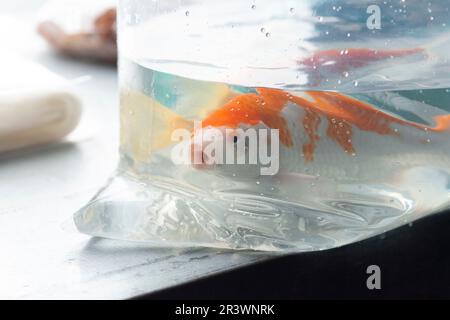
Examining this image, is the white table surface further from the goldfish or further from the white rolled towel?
the goldfish

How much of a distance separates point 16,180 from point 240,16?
0.86ft

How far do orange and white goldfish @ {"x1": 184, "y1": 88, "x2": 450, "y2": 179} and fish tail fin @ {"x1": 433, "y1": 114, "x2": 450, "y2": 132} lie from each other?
0.04 feet

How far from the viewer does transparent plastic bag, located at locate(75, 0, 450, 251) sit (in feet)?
2.05

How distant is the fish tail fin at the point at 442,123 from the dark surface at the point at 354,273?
0.07m

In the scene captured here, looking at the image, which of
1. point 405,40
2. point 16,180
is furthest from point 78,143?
point 405,40

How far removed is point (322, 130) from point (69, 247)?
193 mm

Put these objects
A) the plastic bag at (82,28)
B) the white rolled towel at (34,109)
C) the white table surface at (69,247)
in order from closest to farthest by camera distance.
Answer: the white table surface at (69,247) < the white rolled towel at (34,109) < the plastic bag at (82,28)

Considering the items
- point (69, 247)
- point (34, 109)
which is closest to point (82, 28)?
point (34, 109)

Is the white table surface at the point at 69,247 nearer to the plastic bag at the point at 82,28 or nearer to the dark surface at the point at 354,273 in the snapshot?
the dark surface at the point at 354,273

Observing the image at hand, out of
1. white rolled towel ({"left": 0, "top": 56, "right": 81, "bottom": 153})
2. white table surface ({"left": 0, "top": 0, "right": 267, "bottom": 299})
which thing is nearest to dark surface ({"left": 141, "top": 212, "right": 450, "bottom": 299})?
white table surface ({"left": 0, "top": 0, "right": 267, "bottom": 299})

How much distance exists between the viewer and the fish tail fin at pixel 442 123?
0.65 meters

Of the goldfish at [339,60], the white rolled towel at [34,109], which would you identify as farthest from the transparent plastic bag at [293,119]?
the white rolled towel at [34,109]

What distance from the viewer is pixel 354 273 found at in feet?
2.10

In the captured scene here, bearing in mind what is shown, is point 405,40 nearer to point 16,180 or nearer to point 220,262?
point 220,262
